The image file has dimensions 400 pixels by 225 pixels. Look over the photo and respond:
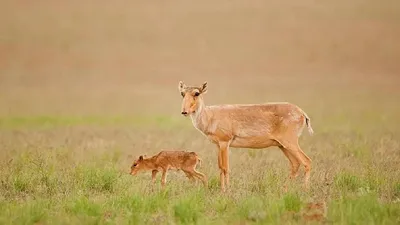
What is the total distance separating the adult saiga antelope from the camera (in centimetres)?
A: 1447

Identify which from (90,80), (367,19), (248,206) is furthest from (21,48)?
(248,206)

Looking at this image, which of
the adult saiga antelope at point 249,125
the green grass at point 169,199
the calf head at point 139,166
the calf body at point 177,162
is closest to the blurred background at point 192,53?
the calf head at point 139,166

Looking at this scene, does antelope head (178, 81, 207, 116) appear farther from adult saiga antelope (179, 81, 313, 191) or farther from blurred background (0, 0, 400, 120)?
blurred background (0, 0, 400, 120)

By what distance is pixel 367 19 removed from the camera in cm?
7038

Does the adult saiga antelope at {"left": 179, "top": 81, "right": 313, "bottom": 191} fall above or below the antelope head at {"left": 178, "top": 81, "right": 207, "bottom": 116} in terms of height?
below

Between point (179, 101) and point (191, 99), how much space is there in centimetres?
3818

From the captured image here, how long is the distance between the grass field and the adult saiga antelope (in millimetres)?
687

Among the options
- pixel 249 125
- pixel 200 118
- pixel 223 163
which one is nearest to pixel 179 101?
pixel 200 118

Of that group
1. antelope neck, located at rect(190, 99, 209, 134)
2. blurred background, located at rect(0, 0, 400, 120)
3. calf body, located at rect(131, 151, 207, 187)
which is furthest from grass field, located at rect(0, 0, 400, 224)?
antelope neck, located at rect(190, 99, 209, 134)

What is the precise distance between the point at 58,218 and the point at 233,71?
51.8 meters

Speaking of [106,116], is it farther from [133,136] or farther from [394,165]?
[394,165]

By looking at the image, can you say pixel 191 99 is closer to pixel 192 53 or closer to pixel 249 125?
pixel 249 125

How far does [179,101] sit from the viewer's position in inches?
2069

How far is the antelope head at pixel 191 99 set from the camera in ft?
46.9
